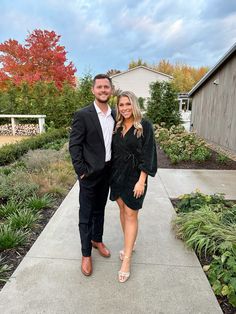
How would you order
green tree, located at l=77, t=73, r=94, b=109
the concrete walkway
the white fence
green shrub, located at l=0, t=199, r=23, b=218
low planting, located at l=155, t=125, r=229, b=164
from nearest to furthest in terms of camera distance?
the concrete walkway → green shrub, located at l=0, t=199, r=23, b=218 → low planting, located at l=155, t=125, r=229, b=164 → the white fence → green tree, located at l=77, t=73, r=94, b=109

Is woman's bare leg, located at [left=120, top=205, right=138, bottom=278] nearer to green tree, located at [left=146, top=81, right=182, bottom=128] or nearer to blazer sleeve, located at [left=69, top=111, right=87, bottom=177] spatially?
blazer sleeve, located at [left=69, top=111, right=87, bottom=177]

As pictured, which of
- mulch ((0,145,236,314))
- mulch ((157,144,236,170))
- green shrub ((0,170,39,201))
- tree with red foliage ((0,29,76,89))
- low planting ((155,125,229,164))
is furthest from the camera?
tree with red foliage ((0,29,76,89))

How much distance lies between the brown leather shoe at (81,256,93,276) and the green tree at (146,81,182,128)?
38.4 feet

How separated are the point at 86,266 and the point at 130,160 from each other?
109cm

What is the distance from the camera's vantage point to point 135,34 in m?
27.7

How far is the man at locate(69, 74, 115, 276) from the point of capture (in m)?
2.25

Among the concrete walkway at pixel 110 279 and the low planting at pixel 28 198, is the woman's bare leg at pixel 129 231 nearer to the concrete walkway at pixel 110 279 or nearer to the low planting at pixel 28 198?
the concrete walkway at pixel 110 279

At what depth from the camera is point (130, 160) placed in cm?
224

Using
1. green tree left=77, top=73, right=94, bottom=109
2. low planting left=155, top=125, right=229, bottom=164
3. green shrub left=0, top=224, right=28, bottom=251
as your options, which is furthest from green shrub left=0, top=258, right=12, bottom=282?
green tree left=77, top=73, right=94, bottom=109

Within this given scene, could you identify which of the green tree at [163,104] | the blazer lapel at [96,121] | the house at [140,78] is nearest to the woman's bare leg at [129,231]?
the blazer lapel at [96,121]

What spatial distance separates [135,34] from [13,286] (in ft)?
96.8

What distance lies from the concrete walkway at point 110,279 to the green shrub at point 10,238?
0.18 m

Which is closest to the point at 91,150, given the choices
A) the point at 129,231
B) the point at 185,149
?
the point at 129,231

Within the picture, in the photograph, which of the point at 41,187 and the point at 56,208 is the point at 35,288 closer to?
the point at 56,208
